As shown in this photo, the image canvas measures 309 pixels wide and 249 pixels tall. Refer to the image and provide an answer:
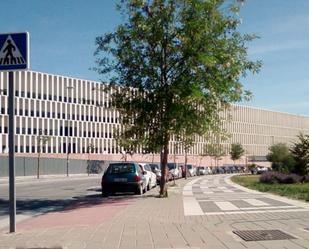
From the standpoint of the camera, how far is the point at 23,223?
1287 cm

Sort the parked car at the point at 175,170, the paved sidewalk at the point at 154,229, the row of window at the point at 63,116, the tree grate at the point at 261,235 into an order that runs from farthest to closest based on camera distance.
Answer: the row of window at the point at 63,116
the parked car at the point at 175,170
the tree grate at the point at 261,235
the paved sidewalk at the point at 154,229

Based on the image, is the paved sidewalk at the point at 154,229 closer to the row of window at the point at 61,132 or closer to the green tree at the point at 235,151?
the row of window at the point at 61,132

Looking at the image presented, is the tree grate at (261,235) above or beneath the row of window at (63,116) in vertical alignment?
beneath

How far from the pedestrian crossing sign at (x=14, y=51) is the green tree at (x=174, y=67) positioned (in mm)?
9682

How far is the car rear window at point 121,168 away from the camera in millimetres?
22703

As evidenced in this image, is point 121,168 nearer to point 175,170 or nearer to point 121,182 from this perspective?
point 121,182

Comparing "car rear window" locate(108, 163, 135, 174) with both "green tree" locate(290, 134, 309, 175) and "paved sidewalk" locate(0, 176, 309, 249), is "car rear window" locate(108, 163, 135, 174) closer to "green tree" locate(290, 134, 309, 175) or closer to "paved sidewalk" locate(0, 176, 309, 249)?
"paved sidewalk" locate(0, 176, 309, 249)

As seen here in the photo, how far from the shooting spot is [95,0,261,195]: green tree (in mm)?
19578

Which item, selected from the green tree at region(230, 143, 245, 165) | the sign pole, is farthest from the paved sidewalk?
the green tree at region(230, 143, 245, 165)

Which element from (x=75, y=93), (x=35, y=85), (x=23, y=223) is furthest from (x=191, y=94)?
(x=75, y=93)

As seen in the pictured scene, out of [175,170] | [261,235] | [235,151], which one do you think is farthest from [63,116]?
[261,235]

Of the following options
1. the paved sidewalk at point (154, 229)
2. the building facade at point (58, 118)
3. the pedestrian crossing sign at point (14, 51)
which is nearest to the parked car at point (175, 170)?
the building facade at point (58, 118)

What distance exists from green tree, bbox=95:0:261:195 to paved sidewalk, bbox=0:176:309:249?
6.07m

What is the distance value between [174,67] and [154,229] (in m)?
11.1
